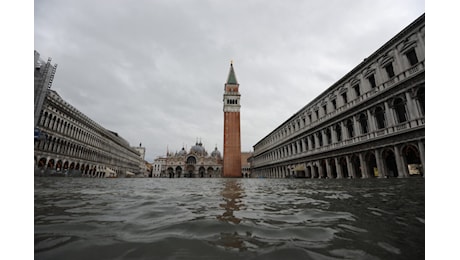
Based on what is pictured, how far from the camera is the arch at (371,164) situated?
58.0 ft

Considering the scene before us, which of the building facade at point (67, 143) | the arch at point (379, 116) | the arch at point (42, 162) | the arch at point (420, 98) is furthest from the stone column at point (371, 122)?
the arch at point (42, 162)

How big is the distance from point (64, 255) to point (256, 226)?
1.56 metres

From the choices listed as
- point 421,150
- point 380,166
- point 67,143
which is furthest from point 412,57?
point 67,143

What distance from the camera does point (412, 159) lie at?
14781mm

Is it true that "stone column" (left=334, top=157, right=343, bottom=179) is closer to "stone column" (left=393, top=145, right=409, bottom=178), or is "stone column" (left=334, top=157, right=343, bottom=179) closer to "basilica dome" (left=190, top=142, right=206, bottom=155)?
"stone column" (left=393, top=145, right=409, bottom=178)

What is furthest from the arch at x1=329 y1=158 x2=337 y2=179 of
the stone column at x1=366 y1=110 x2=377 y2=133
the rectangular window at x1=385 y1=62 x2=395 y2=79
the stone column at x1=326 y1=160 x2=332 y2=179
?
the rectangular window at x1=385 y1=62 x2=395 y2=79

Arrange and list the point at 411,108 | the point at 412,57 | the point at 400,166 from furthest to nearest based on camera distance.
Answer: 1. the point at 412,57
2. the point at 400,166
3. the point at 411,108

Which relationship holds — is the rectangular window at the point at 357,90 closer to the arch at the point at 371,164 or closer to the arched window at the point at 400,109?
the arched window at the point at 400,109

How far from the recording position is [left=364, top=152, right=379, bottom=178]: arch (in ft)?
58.0

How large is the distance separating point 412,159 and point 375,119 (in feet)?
12.9

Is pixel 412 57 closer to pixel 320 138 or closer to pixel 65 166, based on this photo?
pixel 320 138

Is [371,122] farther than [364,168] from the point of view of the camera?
No

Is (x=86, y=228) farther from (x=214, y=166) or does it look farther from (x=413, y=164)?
(x=214, y=166)

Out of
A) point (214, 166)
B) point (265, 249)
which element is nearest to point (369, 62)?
point (265, 249)
